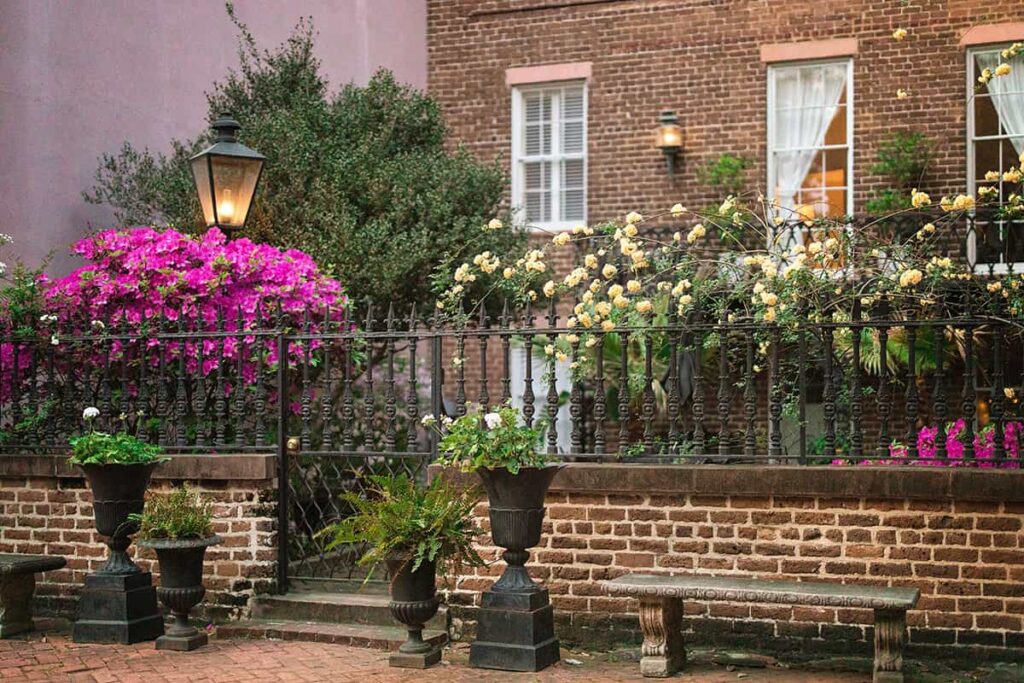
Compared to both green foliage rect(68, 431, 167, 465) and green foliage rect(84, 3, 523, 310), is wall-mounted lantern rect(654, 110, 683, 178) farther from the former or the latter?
green foliage rect(68, 431, 167, 465)

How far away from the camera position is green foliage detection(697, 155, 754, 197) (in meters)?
14.8

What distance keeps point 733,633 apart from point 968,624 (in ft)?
4.39

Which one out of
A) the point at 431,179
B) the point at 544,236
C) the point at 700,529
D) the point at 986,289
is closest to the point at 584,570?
the point at 700,529

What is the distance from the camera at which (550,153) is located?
53.0 feet

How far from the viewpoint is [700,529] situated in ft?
25.0

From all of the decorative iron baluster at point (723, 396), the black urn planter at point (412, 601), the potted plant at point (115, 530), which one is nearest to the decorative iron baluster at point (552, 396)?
the decorative iron baluster at point (723, 396)

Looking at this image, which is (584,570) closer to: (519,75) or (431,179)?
(431,179)

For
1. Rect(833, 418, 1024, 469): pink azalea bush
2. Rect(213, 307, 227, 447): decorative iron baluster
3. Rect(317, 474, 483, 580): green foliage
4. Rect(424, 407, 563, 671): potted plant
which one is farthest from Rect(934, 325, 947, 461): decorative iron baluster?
Rect(213, 307, 227, 447): decorative iron baluster

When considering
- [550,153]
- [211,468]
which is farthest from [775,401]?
[550,153]

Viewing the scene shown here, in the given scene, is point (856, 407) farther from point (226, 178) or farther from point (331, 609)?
point (226, 178)

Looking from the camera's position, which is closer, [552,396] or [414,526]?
[414,526]

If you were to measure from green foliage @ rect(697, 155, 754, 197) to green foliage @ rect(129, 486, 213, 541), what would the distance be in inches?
339

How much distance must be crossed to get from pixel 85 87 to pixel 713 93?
24.1ft

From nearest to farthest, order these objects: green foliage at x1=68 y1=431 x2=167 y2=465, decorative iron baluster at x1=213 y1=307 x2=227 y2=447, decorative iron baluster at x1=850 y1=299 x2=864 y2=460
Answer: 1. decorative iron baluster at x1=850 y1=299 x2=864 y2=460
2. green foliage at x1=68 y1=431 x2=167 y2=465
3. decorative iron baluster at x1=213 y1=307 x2=227 y2=447
